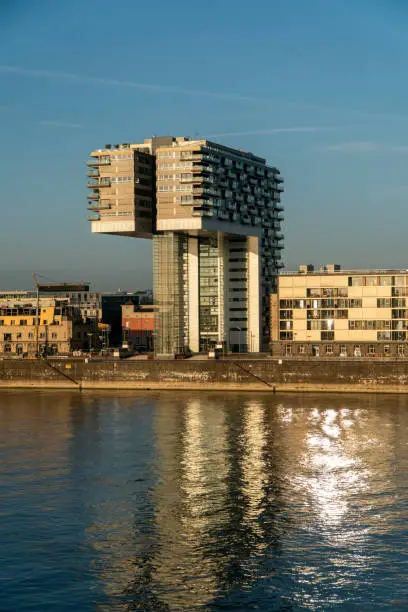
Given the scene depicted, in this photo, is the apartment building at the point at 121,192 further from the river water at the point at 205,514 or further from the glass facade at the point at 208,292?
the river water at the point at 205,514

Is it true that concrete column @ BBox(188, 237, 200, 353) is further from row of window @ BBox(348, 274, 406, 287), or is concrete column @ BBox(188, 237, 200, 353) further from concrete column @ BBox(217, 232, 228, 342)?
row of window @ BBox(348, 274, 406, 287)

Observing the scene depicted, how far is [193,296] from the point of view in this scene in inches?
7475

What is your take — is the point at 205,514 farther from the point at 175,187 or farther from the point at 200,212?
the point at 175,187

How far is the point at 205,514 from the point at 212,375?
8633 centimetres

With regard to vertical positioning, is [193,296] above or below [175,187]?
below

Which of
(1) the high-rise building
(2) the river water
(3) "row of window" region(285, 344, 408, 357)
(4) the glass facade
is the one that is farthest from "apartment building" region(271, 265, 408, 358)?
(2) the river water

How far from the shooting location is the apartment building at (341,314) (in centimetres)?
15038

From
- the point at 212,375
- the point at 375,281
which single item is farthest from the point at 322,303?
the point at 212,375

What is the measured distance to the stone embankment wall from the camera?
137 meters

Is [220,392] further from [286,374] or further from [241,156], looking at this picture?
[241,156]

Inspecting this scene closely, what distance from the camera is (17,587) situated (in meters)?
48.1

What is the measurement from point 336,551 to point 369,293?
102 metres

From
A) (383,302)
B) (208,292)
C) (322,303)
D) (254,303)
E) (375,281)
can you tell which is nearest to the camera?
(383,302)

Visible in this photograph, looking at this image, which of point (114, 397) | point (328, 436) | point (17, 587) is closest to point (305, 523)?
point (17, 587)
